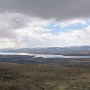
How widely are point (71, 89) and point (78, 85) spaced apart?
730cm

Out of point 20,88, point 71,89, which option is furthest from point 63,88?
point 20,88

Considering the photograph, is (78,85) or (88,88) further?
(78,85)

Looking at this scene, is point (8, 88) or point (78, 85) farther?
point (78, 85)

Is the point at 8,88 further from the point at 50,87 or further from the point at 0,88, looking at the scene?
the point at 50,87

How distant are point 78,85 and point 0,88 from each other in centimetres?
2513

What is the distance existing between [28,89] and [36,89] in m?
2.35

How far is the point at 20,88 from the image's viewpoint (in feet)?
220

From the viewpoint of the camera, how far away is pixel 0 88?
2611 inches

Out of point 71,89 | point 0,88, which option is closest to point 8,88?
point 0,88

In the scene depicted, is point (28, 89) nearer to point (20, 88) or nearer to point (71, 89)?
point (20, 88)

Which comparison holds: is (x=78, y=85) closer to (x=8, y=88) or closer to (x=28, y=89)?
(x=28, y=89)

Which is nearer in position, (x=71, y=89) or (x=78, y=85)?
(x=71, y=89)

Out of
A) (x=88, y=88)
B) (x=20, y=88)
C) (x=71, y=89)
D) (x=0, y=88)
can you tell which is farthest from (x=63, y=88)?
(x=0, y=88)

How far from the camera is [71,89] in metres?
67.0
